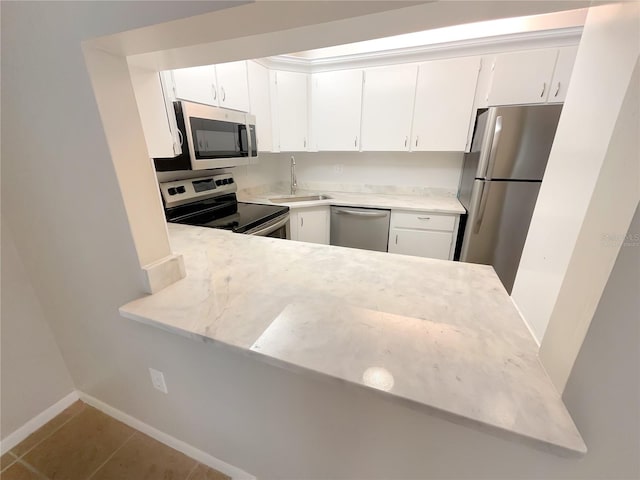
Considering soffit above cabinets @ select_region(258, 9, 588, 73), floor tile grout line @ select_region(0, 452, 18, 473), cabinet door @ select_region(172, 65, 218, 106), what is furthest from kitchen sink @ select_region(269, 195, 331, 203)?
floor tile grout line @ select_region(0, 452, 18, 473)

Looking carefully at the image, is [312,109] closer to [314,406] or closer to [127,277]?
[127,277]

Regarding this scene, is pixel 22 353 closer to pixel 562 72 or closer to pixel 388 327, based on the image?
pixel 388 327

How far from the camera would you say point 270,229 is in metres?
2.19

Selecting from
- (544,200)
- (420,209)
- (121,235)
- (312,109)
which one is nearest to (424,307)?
(544,200)

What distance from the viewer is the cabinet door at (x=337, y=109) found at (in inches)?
107

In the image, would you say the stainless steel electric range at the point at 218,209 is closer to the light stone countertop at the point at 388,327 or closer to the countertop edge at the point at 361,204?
the countertop edge at the point at 361,204

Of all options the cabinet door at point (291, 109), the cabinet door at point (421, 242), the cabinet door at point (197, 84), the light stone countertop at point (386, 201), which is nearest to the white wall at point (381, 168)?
the light stone countertop at point (386, 201)

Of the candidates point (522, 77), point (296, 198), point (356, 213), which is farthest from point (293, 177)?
A: point (522, 77)

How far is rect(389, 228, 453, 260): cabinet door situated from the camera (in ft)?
8.36

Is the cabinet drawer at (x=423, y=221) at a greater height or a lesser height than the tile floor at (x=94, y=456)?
greater

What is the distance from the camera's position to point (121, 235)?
0.88m

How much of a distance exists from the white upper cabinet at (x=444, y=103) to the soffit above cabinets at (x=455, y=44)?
0.35 ft

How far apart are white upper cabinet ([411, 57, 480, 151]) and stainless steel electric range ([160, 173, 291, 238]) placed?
165 centimetres

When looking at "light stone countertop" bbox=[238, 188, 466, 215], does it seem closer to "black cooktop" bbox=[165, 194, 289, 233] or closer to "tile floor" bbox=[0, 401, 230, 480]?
"black cooktop" bbox=[165, 194, 289, 233]
